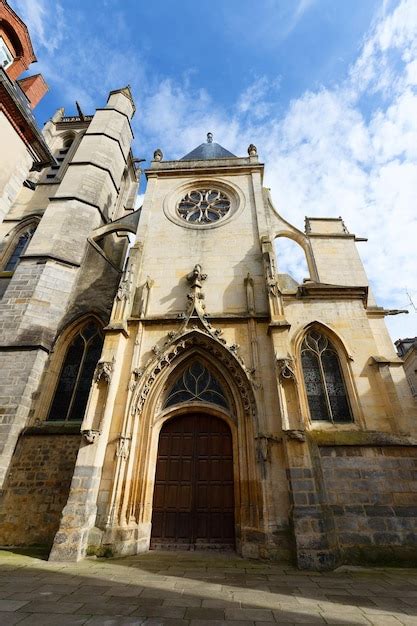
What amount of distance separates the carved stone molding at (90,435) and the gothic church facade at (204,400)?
0.13 feet

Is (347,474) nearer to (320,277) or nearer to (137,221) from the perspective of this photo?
(320,277)

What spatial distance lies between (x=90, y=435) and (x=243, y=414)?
3291 millimetres

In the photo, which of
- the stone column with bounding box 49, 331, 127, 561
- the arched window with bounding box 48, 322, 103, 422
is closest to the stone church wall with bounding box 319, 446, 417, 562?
the stone column with bounding box 49, 331, 127, 561

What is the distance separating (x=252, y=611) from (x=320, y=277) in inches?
312

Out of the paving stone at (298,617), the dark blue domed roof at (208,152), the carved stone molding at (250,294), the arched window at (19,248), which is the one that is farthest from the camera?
the dark blue domed roof at (208,152)

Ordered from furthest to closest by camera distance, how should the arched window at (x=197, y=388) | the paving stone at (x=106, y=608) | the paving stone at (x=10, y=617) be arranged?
the arched window at (x=197, y=388), the paving stone at (x=106, y=608), the paving stone at (x=10, y=617)

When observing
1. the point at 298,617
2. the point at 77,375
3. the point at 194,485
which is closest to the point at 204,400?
the point at 194,485

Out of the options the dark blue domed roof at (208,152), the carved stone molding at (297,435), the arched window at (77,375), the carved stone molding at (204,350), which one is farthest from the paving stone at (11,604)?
the dark blue domed roof at (208,152)

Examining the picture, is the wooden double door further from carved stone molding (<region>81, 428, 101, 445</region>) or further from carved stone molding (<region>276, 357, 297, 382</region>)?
carved stone molding (<region>276, 357, 297, 382</region>)

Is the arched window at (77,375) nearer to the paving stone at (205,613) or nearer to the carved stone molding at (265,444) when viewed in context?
the carved stone molding at (265,444)

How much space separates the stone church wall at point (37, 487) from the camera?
6.42 meters

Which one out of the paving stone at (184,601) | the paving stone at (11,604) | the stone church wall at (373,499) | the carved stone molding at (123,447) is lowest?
the paving stone at (184,601)

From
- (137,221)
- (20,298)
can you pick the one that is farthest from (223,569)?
(137,221)

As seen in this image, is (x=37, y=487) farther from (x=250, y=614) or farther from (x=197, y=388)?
(x=250, y=614)
